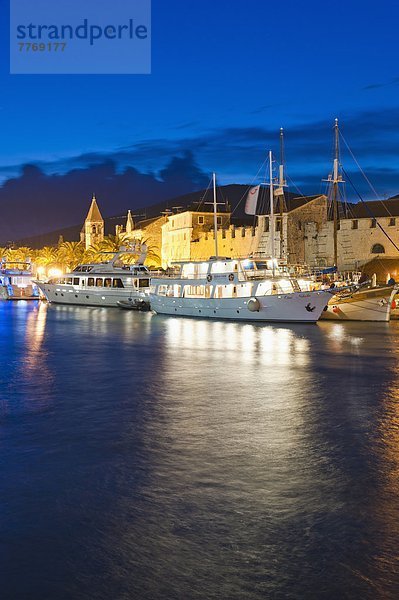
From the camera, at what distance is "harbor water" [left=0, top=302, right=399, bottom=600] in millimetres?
6699

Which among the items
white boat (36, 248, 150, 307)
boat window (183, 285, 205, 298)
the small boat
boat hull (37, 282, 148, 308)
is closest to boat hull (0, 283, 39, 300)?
boat hull (37, 282, 148, 308)

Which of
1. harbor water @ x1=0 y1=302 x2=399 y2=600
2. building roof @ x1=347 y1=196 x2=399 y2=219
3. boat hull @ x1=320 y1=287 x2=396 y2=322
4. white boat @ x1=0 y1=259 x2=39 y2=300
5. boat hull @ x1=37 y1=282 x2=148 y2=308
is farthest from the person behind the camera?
white boat @ x1=0 y1=259 x2=39 y2=300

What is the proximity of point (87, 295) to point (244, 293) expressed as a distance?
71.3 feet

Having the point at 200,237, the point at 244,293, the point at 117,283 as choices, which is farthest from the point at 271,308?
the point at 200,237

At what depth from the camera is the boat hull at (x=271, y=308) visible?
118ft

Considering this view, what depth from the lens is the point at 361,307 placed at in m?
38.5

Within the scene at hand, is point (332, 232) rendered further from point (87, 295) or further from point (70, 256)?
point (70, 256)

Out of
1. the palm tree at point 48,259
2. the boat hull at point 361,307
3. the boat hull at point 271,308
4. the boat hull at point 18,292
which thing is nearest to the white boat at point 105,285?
the boat hull at point 271,308

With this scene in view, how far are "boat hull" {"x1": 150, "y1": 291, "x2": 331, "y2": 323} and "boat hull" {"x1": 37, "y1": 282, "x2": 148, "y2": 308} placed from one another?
13.3 meters

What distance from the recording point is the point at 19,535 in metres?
7.59

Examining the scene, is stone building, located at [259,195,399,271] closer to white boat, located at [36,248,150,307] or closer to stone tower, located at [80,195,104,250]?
white boat, located at [36,248,150,307]

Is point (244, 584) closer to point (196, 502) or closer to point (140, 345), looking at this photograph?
point (196, 502)

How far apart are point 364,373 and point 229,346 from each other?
26.5 ft

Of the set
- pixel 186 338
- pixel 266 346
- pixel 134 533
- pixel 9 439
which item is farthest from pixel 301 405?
pixel 186 338
